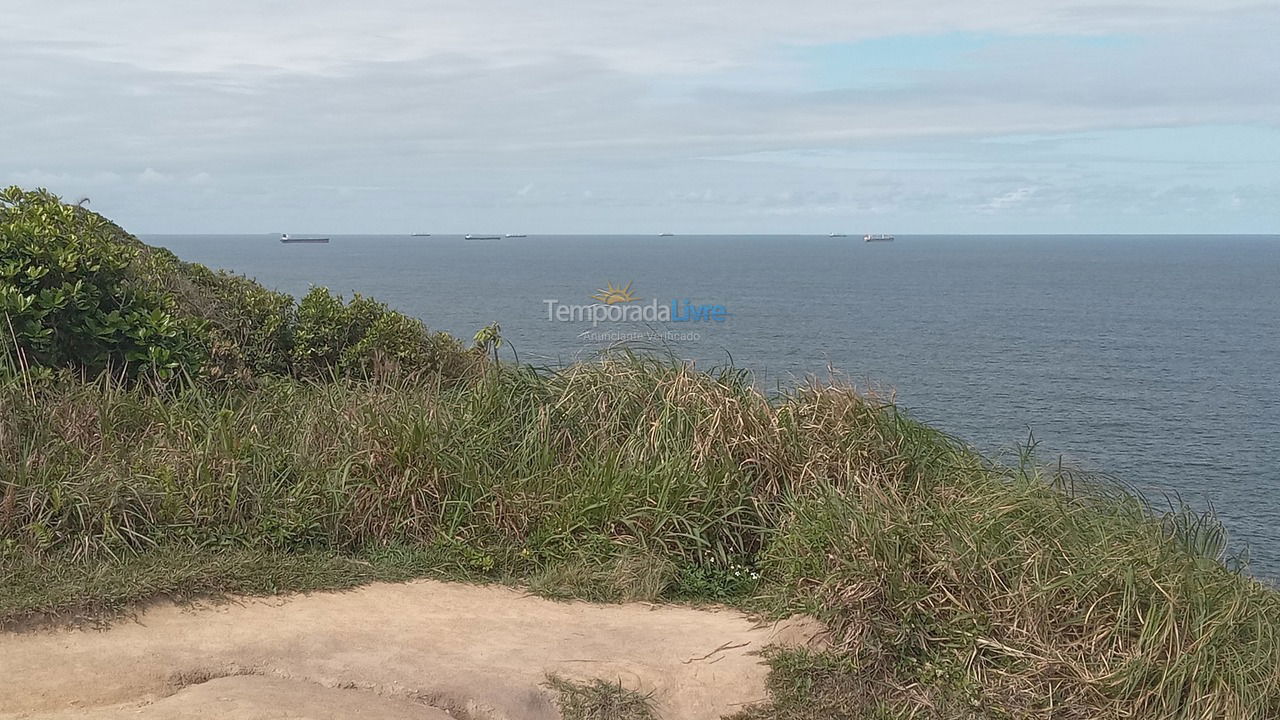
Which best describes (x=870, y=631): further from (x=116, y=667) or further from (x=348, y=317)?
(x=348, y=317)

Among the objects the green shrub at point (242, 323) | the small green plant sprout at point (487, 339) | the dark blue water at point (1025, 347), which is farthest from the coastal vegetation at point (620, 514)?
the small green plant sprout at point (487, 339)

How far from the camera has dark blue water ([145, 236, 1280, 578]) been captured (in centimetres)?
2547

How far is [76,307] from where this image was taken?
873 cm

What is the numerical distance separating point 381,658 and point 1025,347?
47341mm

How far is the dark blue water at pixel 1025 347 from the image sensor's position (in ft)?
83.6

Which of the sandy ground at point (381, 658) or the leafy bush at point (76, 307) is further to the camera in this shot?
the leafy bush at point (76, 307)

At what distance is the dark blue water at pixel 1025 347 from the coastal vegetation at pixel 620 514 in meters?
1.45

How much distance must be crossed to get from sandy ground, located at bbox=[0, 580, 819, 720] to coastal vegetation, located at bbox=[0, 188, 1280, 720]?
20 cm

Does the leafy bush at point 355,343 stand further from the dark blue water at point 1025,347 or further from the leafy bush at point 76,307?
the dark blue water at point 1025,347

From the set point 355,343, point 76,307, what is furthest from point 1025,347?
point 76,307

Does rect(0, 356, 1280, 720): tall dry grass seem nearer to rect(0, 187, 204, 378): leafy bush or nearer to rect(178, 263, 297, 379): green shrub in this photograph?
rect(0, 187, 204, 378): leafy bush

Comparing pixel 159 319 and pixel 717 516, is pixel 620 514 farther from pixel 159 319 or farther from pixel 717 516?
pixel 159 319

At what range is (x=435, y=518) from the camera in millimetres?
7340

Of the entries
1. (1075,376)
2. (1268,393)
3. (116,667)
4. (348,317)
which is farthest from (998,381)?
(116,667)
